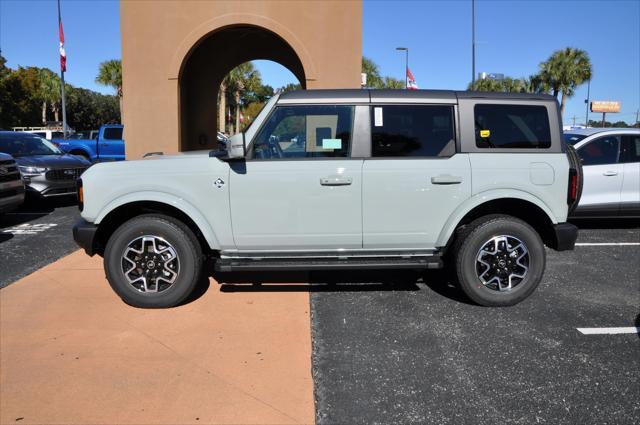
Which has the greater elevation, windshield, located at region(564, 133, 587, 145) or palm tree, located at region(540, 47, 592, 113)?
palm tree, located at region(540, 47, 592, 113)

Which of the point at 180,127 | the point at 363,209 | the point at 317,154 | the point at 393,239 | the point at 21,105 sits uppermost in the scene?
the point at 21,105

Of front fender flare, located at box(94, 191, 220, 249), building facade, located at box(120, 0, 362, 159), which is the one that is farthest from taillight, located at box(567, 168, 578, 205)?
building facade, located at box(120, 0, 362, 159)

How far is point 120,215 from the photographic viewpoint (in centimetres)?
488

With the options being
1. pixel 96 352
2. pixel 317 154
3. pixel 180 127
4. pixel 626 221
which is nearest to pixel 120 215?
pixel 96 352

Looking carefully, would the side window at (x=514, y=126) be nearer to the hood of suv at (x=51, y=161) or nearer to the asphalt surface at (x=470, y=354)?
the asphalt surface at (x=470, y=354)

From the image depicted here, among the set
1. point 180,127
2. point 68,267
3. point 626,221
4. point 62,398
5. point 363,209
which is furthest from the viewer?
point 180,127

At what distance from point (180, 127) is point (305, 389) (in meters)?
8.04

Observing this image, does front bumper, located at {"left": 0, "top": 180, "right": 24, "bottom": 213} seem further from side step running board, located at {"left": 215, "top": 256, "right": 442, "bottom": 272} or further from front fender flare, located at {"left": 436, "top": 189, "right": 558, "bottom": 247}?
front fender flare, located at {"left": 436, "top": 189, "right": 558, "bottom": 247}

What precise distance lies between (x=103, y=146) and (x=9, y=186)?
Answer: 1240 centimetres

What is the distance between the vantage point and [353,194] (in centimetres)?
450

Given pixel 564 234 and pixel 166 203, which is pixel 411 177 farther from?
pixel 166 203

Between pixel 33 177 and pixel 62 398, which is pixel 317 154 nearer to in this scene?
pixel 62 398

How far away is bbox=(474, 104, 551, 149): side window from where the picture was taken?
4.68 metres

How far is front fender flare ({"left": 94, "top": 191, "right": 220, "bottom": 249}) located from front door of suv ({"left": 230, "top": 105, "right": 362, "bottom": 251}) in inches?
10.9
